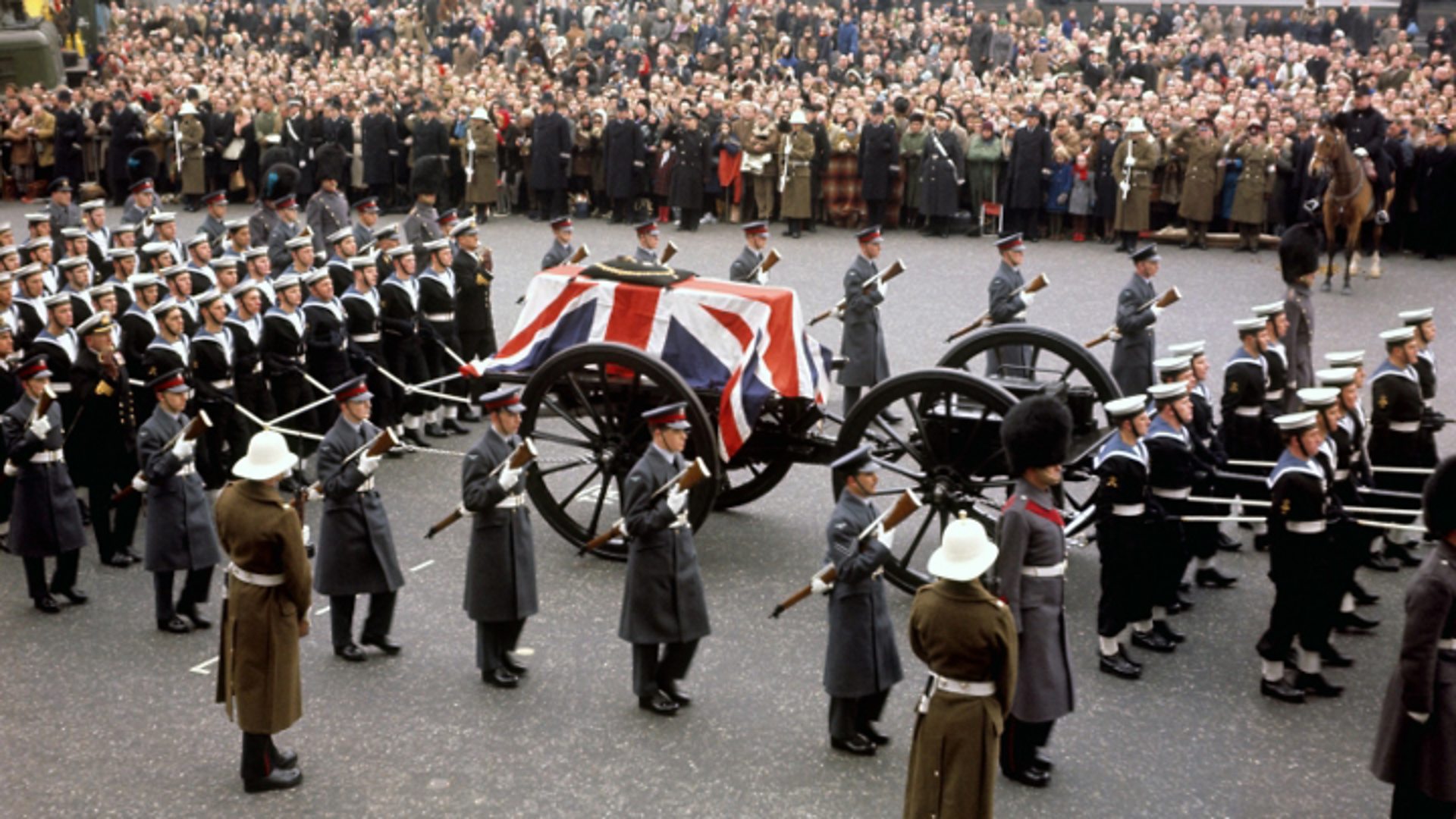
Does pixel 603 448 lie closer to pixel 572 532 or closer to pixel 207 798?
pixel 572 532

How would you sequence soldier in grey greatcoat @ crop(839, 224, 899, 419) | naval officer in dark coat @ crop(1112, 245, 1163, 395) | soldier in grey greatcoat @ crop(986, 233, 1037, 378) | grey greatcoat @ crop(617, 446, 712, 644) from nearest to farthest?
1. grey greatcoat @ crop(617, 446, 712, 644)
2. naval officer in dark coat @ crop(1112, 245, 1163, 395)
3. soldier in grey greatcoat @ crop(986, 233, 1037, 378)
4. soldier in grey greatcoat @ crop(839, 224, 899, 419)

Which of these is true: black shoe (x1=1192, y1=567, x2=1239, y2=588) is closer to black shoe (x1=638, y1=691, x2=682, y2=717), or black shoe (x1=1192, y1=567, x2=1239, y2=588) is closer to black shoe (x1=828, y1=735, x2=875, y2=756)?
black shoe (x1=828, y1=735, x2=875, y2=756)

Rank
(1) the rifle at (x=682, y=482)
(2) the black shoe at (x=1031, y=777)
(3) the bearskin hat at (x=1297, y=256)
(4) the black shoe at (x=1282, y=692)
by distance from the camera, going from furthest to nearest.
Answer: (3) the bearskin hat at (x=1297, y=256) → (4) the black shoe at (x=1282, y=692) → (1) the rifle at (x=682, y=482) → (2) the black shoe at (x=1031, y=777)

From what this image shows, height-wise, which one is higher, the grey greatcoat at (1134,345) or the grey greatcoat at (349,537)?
the grey greatcoat at (1134,345)

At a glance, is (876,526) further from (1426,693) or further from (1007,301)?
(1007,301)

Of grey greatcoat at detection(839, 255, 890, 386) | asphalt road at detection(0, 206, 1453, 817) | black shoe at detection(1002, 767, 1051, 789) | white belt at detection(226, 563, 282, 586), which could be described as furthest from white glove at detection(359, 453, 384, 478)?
grey greatcoat at detection(839, 255, 890, 386)

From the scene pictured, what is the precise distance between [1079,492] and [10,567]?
21.3ft

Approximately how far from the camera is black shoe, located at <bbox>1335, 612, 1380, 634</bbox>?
7930mm

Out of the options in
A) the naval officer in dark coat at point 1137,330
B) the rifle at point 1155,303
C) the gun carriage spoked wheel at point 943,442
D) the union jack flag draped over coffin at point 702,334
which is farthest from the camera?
the naval officer in dark coat at point 1137,330

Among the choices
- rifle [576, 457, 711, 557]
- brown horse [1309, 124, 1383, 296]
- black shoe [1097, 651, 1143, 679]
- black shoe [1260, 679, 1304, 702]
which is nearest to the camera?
rifle [576, 457, 711, 557]

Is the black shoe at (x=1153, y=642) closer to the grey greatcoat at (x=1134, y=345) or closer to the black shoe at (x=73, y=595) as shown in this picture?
the grey greatcoat at (x=1134, y=345)

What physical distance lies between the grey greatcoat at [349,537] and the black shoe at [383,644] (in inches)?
8.9

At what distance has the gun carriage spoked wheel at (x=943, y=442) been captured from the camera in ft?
25.7

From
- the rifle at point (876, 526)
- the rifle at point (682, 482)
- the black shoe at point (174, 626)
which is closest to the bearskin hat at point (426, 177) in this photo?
the black shoe at point (174, 626)
